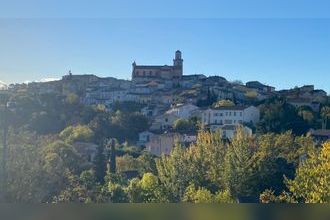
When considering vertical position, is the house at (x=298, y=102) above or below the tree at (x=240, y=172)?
above

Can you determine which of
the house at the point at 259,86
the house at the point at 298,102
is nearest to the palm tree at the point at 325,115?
the house at the point at 298,102

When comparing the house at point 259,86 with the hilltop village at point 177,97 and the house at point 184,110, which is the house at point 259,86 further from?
the house at point 184,110

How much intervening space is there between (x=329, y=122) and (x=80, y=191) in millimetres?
28241

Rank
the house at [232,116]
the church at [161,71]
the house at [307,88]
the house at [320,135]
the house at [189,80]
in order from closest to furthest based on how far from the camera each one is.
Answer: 1. the house at [320,135]
2. the house at [232,116]
3. the house at [307,88]
4. the house at [189,80]
5. the church at [161,71]

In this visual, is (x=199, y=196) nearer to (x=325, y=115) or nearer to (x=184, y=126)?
(x=184, y=126)

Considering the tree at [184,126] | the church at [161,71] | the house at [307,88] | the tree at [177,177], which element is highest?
the church at [161,71]

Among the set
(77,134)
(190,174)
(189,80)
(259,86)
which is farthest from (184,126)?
(259,86)

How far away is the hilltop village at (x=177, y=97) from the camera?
1469 inches

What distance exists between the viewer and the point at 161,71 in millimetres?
66500

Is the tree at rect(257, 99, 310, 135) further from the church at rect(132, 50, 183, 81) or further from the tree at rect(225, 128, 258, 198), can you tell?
the church at rect(132, 50, 183, 81)

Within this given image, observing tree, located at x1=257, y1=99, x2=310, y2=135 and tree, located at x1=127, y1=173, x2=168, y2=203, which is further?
tree, located at x1=257, y1=99, x2=310, y2=135

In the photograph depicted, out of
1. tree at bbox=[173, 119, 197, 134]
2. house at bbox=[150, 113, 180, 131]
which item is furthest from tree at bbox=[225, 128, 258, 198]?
house at bbox=[150, 113, 180, 131]

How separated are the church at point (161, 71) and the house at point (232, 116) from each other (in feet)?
79.8

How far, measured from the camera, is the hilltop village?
3731cm
